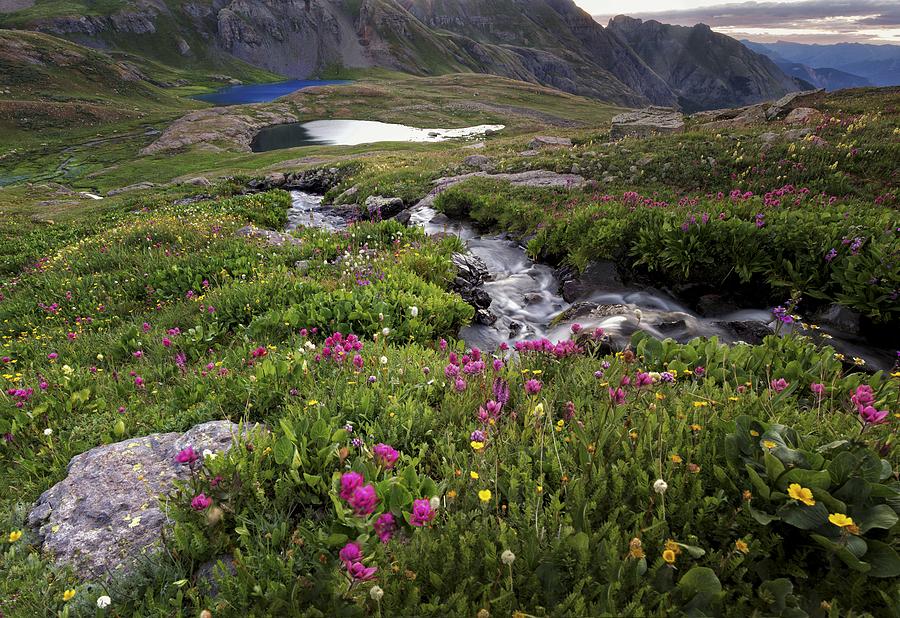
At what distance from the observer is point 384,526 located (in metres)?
2.68

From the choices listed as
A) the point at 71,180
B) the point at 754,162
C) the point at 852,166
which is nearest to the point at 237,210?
the point at 754,162

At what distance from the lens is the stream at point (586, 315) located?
8320 mm

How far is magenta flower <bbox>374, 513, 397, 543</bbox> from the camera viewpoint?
2.62 m

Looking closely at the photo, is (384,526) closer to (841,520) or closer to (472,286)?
(841,520)

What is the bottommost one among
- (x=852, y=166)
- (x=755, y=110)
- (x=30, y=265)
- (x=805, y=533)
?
(x=30, y=265)

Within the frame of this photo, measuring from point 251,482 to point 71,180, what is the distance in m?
71.3

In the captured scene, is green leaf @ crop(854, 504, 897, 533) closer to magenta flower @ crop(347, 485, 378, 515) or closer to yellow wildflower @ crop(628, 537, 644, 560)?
yellow wildflower @ crop(628, 537, 644, 560)

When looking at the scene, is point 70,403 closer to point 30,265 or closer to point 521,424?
point 521,424

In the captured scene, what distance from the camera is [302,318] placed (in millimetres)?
7090

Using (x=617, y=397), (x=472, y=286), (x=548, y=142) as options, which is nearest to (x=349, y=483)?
(x=617, y=397)

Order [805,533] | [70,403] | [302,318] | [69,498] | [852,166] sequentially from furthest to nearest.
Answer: [852,166] → [302,318] → [70,403] → [69,498] → [805,533]

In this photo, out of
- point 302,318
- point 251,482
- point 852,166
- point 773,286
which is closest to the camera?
point 251,482

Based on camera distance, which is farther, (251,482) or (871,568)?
(251,482)

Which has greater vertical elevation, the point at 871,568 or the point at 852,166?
the point at 852,166
